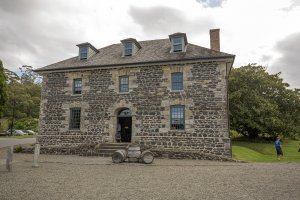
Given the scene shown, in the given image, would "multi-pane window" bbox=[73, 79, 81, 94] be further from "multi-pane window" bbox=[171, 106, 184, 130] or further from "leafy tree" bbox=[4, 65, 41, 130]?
"leafy tree" bbox=[4, 65, 41, 130]

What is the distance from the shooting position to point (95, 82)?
65.6 ft

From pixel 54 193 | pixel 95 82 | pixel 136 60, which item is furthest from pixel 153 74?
pixel 54 193

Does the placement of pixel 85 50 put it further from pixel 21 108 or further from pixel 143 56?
pixel 21 108

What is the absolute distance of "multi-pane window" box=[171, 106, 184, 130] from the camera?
17.8 m

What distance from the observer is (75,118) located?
20.2 metres

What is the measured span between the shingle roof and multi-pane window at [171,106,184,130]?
3.60 meters

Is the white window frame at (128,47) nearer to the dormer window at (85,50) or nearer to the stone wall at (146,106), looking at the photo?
the stone wall at (146,106)

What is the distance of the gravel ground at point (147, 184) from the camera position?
7.18 meters

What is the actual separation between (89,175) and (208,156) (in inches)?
322

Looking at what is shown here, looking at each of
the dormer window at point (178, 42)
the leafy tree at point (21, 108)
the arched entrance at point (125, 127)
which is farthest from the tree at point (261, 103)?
the leafy tree at point (21, 108)

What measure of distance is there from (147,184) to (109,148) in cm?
965

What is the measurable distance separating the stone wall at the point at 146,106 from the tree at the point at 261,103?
12.9m

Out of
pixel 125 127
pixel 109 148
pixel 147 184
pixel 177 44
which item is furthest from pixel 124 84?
pixel 147 184

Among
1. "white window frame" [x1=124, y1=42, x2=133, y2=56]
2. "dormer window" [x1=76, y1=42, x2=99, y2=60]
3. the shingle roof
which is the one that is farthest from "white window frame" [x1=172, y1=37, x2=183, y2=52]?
"dormer window" [x1=76, y1=42, x2=99, y2=60]
